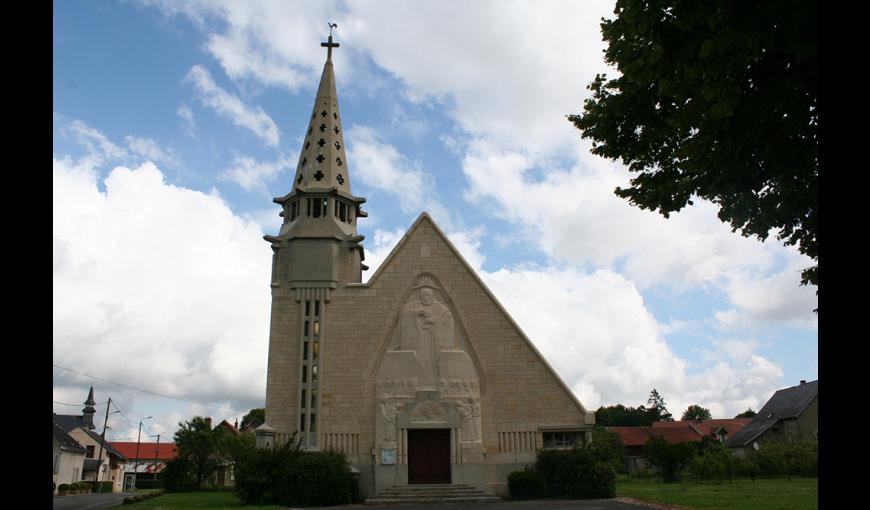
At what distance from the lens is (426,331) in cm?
→ 2744

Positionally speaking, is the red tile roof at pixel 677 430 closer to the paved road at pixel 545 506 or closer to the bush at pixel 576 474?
the bush at pixel 576 474


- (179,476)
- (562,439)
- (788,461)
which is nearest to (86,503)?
(179,476)

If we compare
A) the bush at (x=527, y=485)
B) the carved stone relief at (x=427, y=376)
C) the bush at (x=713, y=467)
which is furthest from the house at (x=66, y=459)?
the bush at (x=713, y=467)

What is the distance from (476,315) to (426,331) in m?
2.22

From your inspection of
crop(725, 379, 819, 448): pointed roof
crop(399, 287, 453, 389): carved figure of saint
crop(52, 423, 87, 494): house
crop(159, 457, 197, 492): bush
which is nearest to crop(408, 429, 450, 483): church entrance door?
crop(399, 287, 453, 389): carved figure of saint

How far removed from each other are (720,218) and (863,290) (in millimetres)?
11143

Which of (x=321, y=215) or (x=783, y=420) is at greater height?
(x=321, y=215)

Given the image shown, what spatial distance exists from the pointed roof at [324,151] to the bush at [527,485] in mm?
14505

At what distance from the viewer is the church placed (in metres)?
25.9

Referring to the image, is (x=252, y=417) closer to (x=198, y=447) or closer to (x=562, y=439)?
(x=198, y=447)

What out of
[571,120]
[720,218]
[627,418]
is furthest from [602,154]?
[627,418]

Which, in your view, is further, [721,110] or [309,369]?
[309,369]

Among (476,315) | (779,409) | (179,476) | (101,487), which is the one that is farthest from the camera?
(101,487)
